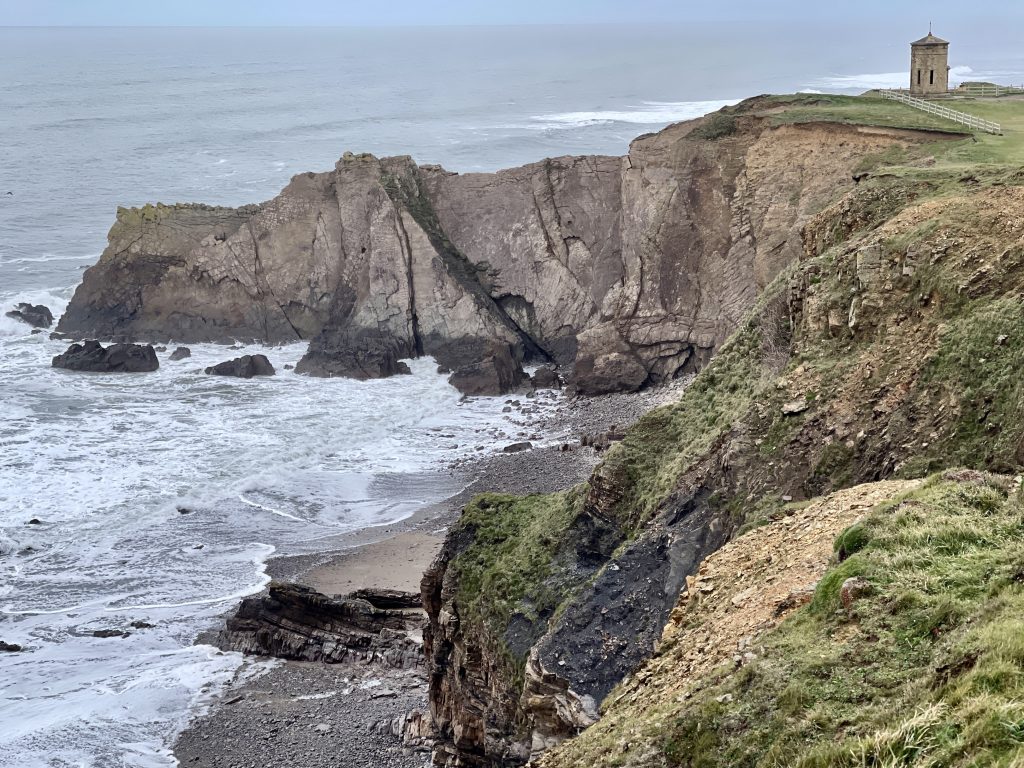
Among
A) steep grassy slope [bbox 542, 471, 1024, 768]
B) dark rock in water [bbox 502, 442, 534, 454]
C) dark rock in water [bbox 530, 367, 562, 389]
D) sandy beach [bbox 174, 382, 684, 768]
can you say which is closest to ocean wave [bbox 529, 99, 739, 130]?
dark rock in water [bbox 530, 367, 562, 389]

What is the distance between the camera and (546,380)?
5122 cm

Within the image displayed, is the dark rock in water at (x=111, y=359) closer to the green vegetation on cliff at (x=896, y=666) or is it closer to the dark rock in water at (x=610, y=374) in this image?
the dark rock in water at (x=610, y=374)

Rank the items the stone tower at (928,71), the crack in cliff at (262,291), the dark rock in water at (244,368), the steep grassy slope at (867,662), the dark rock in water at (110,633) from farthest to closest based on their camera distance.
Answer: the crack in cliff at (262,291)
the dark rock in water at (244,368)
the stone tower at (928,71)
the dark rock in water at (110,633)
the steep grassy slope at (867,662)

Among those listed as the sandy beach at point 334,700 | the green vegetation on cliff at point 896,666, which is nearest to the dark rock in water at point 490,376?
the sandy beach at point 334,700

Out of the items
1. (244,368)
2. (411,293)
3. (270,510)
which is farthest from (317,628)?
(411,293)

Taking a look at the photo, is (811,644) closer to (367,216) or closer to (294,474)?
(294,474)

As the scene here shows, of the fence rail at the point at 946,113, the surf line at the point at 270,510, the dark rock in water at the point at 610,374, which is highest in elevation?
the fence rail at the point at 946,113

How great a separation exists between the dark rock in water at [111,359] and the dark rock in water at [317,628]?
26002 millimetres

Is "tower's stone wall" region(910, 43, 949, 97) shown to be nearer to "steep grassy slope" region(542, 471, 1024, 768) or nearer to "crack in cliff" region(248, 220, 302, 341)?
"crack in cliff" region(248, 220, 302, 341)

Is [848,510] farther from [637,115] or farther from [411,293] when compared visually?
[637,115]

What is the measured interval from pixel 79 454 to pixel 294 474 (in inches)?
318

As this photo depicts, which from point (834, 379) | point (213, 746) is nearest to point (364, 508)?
point (213, 746)

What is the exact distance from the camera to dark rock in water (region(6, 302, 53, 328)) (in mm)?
61062

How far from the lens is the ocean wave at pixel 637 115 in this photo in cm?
11888
